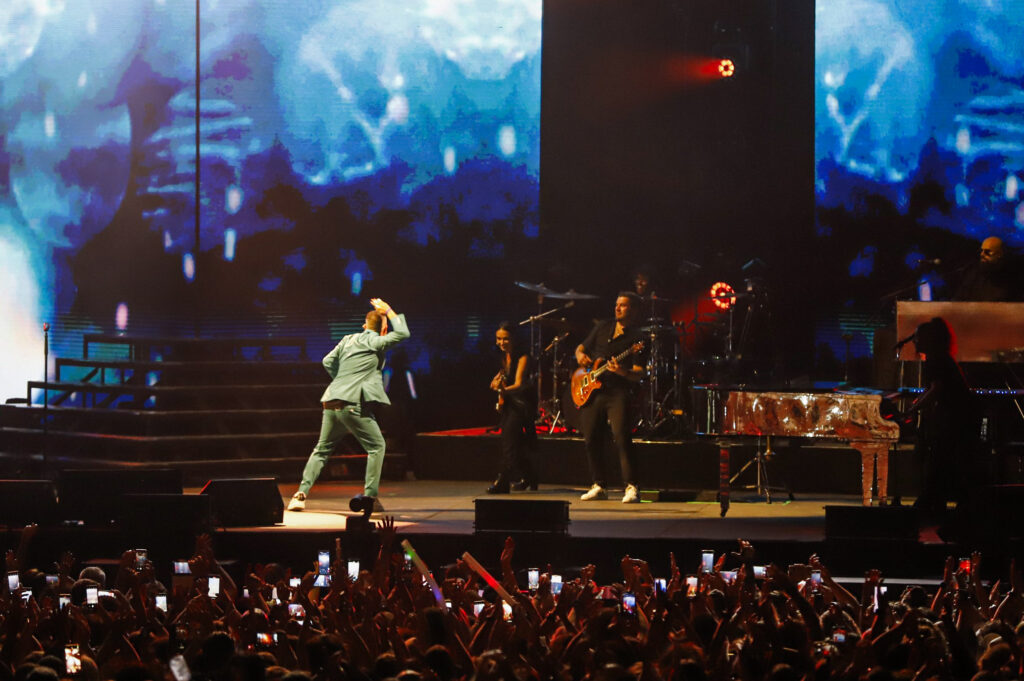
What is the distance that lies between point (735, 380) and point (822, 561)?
185 inches

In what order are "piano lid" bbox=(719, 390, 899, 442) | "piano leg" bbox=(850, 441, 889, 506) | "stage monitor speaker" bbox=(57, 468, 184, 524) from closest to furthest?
"stage monitor speaker" bbox=(57, 468, 184, 524), "piano lid" bbox=(719, 390, 899, 442), "piano leg" bbox=(850, 441, 889, 506)

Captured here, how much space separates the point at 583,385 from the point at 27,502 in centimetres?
456

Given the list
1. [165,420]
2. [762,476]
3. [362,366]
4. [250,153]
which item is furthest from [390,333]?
[250,153]

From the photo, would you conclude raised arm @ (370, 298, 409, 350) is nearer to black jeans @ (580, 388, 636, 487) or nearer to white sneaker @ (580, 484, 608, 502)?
black jeans @ (580, 388, 636, 487)

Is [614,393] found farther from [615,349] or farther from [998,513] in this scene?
[998,513]

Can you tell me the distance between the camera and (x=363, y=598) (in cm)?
443

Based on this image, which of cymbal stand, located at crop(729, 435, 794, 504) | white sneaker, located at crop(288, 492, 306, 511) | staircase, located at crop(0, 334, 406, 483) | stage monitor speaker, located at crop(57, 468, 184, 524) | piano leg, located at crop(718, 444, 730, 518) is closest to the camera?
stage monitor speaker, located at crop(57, 468, 184, 524)

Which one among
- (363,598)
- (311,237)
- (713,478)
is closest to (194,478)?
(311,237)

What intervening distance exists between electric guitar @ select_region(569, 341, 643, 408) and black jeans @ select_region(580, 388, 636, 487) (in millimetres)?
60

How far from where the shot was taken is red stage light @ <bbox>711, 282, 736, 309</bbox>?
1268cm

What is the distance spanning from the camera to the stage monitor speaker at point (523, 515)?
7.97 m

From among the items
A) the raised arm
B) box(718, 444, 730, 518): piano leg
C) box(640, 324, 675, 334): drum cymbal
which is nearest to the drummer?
box(640, 324, 675, 334): drum cymbal

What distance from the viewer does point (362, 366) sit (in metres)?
10.2

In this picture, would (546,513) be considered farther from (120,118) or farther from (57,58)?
(57,58)
